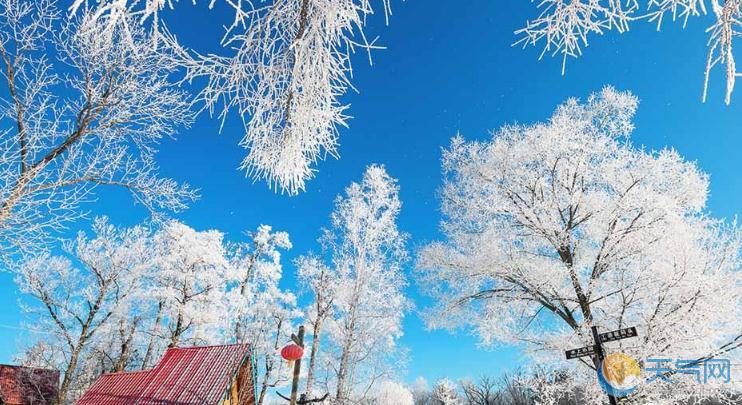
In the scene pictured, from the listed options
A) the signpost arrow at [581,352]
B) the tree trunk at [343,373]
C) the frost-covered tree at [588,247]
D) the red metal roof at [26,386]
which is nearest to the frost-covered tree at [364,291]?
the tree trunk at [343,373]

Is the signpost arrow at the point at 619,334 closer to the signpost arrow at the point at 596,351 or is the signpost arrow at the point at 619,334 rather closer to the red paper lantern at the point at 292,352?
the signpost arrow at the point at 596,351

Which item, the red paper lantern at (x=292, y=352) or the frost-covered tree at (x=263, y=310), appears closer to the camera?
the red paper lantern at (x=292, y=352)

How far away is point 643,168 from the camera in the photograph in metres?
7.14

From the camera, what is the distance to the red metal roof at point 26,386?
17.5 meters

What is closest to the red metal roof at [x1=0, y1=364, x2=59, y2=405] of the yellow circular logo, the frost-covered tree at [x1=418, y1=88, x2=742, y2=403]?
the frost-covered tree at [x1=418, y1=88, x2=742, y2=403]

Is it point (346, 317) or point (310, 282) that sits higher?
point (310, 282)

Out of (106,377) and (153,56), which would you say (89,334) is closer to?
(106,377)

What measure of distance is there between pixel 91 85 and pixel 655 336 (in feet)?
30.2

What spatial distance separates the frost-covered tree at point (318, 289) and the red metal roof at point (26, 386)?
1489cm

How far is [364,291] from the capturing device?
11.5m

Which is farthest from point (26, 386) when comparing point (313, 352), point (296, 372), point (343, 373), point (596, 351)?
point (596, 351)

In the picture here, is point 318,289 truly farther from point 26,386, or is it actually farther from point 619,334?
point 26,386

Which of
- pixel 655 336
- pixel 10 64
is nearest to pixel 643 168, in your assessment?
pixel 655 336

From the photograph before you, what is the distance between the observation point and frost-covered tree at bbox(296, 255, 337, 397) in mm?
12664
